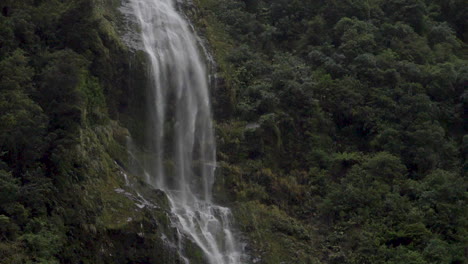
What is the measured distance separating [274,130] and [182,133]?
338 cm

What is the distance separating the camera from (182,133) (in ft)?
71.3

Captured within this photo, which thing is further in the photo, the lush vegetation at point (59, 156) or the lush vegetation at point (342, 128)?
the lush vegetation at point (342, 128)

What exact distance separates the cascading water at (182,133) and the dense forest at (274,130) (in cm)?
60

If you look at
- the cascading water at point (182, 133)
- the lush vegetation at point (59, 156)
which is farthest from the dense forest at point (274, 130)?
the cascading water at point (182, 133)

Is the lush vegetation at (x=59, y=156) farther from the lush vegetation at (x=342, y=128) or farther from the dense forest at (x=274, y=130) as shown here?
the lush vegetation at (x=342, y=128)

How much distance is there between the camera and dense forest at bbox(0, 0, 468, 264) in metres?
15.5

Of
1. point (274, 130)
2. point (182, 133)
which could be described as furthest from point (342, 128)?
point (182, 133)

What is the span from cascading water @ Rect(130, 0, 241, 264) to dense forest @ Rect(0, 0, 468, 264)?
0.60 m

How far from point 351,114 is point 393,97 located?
1.87m

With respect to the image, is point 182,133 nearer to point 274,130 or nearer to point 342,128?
point 274,130

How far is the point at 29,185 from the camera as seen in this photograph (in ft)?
48.1

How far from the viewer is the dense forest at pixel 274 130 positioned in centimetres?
1552

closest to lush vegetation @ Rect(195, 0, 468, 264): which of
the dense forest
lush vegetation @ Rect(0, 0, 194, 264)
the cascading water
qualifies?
the dense forest

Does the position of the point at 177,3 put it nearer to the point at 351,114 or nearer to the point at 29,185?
the point at 351,114
